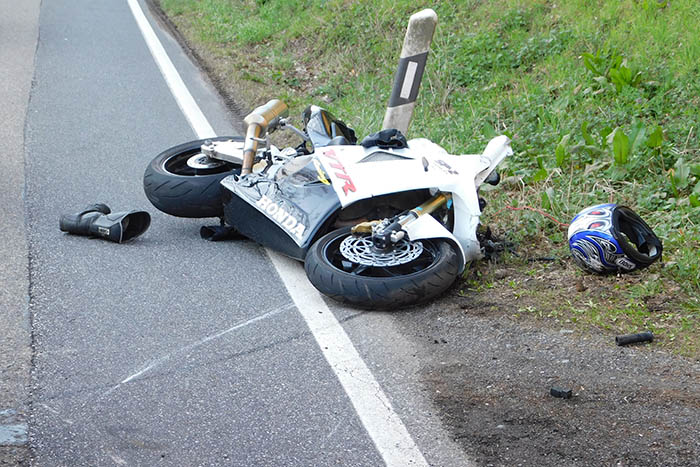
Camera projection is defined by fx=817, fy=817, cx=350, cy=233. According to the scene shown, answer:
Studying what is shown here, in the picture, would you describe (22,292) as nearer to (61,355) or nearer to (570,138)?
(61,355)

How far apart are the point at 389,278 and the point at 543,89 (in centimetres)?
424

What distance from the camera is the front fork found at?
4.85m

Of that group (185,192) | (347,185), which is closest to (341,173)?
(347,185)

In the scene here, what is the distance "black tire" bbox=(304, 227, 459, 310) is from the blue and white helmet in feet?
2.78

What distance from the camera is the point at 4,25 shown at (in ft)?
49.6

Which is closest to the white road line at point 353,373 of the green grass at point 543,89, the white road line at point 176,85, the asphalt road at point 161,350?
the asphalt road at point 161,350

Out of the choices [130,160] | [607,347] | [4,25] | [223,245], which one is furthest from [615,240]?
[4,25]

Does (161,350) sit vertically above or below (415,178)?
below

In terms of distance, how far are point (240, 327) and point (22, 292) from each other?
138cm

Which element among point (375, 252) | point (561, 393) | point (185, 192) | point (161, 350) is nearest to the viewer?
point (561, 393)

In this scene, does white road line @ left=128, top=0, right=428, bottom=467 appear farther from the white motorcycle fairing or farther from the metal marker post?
the metal marker post

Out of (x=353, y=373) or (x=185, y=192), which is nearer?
(x=353, y=373)

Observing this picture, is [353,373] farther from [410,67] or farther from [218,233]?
[410,67]

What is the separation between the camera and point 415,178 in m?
5.15
